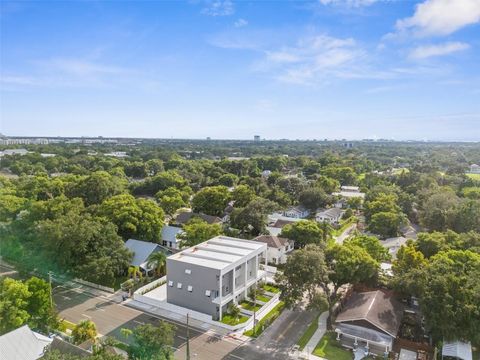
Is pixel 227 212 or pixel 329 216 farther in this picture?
pixel 329 216

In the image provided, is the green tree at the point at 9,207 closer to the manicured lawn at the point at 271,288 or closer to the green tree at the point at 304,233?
the manicured lawn at the point at 271,288

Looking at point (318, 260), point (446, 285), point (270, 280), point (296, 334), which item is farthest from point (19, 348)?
point (446, 285)

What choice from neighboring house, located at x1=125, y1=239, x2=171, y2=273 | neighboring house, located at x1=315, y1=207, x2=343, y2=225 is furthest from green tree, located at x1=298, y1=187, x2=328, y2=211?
neighboring house, located at x1=125, y1=239, x2=171, y2=273

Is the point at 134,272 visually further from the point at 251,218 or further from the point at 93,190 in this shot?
Answer: the point at 93,190

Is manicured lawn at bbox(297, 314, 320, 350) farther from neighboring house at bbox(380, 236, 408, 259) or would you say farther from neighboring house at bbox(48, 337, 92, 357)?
neighboring house at bbox(380, 236, 408, 259)

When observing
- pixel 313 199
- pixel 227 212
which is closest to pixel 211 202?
pixel 227 212

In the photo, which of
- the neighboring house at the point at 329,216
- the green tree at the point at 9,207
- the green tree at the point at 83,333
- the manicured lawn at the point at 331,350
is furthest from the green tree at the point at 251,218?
the green tree at the point at 9,207
